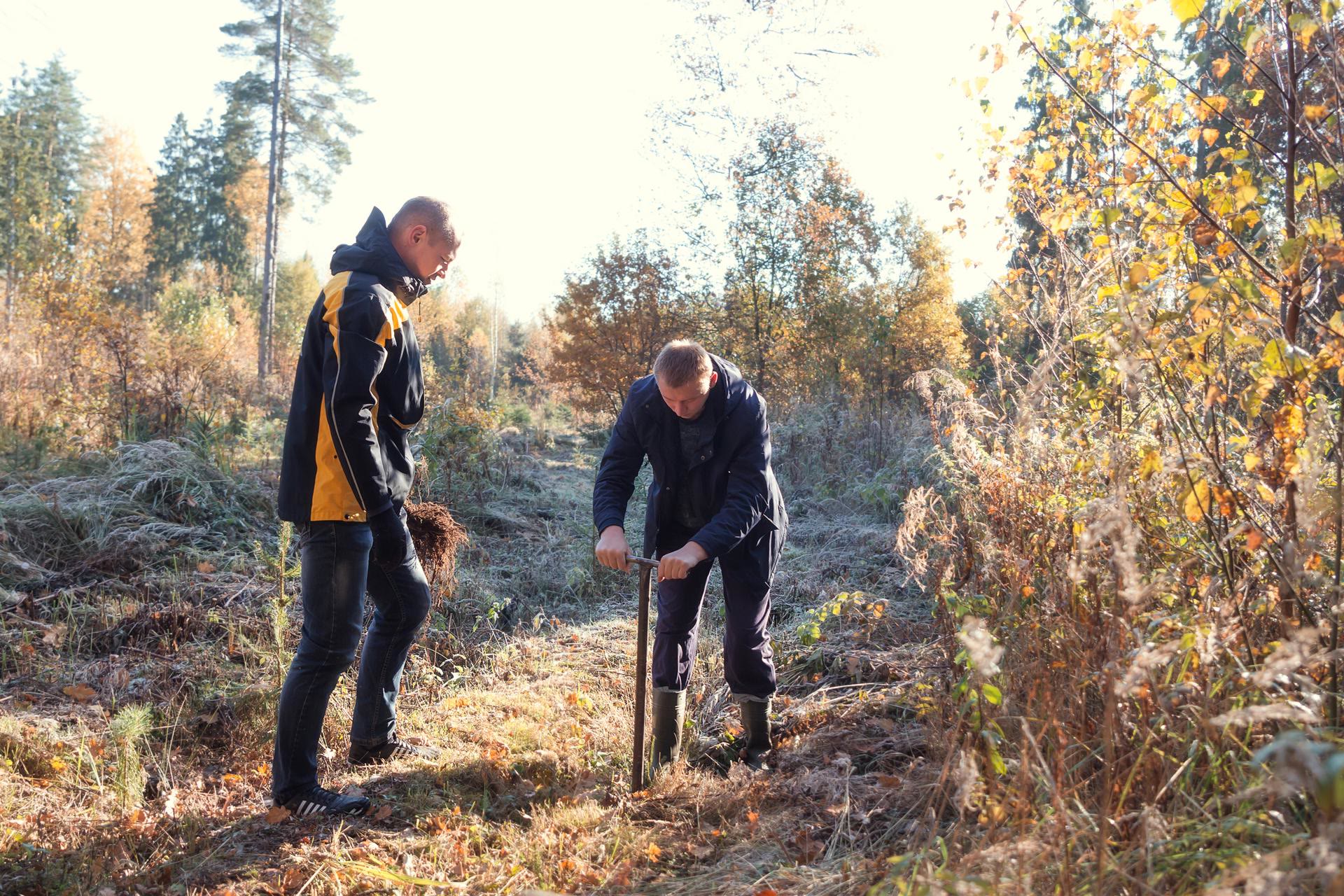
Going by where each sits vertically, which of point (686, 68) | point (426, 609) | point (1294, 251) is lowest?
point (426, 609)

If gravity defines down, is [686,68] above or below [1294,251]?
above

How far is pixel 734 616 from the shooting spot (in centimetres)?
351

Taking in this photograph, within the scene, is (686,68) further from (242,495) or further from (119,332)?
Result: (242,495)

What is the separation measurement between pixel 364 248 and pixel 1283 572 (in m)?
3.09

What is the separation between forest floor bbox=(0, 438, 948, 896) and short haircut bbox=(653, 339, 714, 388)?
5.12 ft

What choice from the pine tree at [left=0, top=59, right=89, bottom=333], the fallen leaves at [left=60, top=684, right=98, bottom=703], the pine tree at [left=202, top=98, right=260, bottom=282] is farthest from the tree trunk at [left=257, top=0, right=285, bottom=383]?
the pine tree at [left=202, top=98, right=260, bottom=282]

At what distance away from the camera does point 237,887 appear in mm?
2633

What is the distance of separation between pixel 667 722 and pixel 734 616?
52 centimetres

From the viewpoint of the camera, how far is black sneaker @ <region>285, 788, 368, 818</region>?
305cm

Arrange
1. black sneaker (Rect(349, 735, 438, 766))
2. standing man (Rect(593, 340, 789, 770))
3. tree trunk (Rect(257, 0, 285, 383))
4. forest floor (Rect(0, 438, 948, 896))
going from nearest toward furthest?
forest floor (Rect(0, 438, 948, 896)) → standing man (Rect(593, 340, 789, 770)) → black sneaker (Rect(349, 735, 438, 766)) → tree trunk (Rect(257, 0, 285, 383))

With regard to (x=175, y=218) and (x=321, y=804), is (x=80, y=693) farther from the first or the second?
(x=175, y=218)

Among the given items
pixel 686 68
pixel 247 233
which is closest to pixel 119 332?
pixel 686 68

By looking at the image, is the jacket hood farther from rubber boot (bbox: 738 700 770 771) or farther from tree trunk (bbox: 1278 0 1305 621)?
tree trunk (bbox: 1278 0 1305 621)

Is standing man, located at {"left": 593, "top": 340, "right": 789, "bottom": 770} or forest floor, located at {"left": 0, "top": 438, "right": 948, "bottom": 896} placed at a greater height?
standing man, located at {"left": 593, "top": 340, "right": 789, "bottom": 770}
